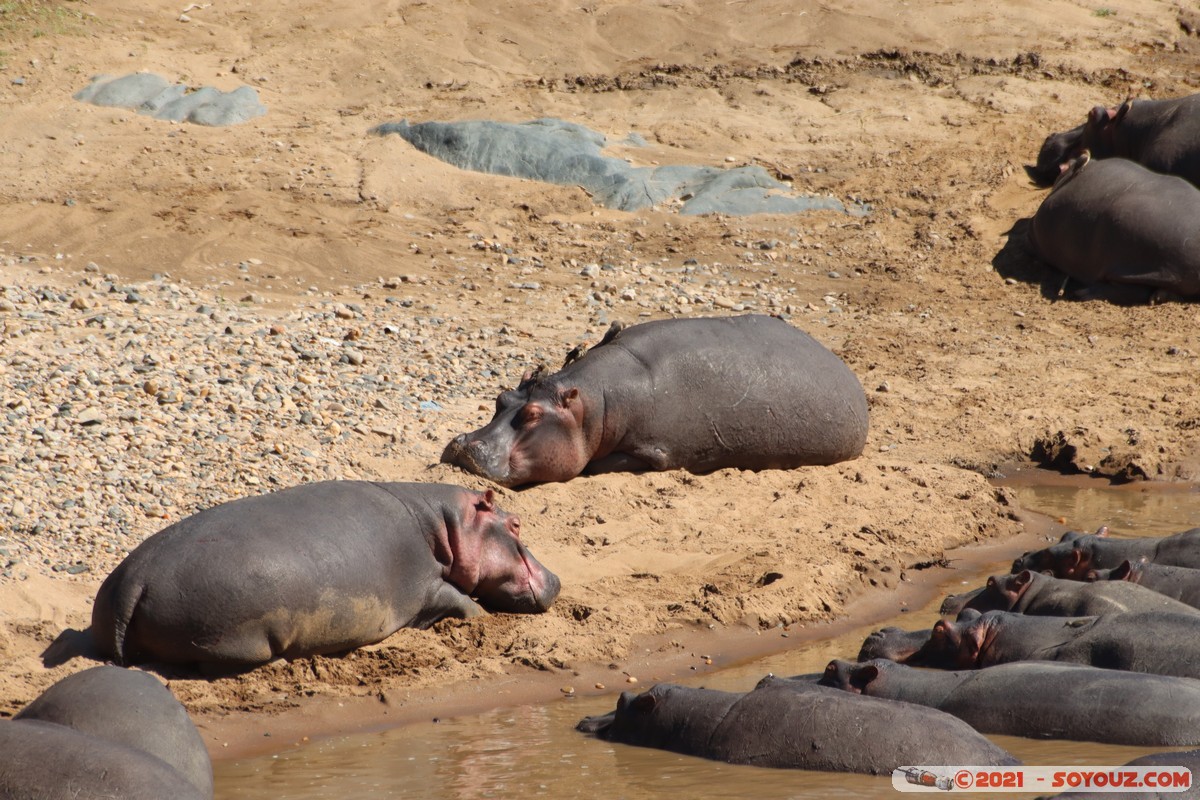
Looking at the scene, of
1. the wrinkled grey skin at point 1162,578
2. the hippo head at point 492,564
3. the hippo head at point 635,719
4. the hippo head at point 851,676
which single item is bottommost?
the hippo head at point 492,564

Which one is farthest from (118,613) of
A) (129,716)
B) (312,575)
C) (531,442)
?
(531,442)

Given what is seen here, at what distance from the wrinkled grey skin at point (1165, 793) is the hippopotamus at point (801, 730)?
81 cm

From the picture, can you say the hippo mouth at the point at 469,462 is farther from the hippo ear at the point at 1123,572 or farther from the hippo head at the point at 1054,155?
the hippo head at the point at 1054,155

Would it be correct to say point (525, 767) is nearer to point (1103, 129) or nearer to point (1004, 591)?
point (1004, 591)

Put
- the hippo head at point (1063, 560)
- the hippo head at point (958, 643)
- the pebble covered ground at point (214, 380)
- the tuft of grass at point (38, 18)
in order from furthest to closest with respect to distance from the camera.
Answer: the tuft of grass at point (38, 18) → the hippo head at point (1063, 560) → the pebble covered ground at point (214, 380) → the hippo head at point (958, 643)

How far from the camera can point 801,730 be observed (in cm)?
562

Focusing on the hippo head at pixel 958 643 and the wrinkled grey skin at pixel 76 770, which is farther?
the hippo head at pixel 958 643

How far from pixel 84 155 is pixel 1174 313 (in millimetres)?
9864

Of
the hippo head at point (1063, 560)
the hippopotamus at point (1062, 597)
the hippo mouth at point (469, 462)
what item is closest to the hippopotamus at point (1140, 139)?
the hippo head at point (1063, 560)

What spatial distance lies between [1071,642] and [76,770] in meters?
4.16

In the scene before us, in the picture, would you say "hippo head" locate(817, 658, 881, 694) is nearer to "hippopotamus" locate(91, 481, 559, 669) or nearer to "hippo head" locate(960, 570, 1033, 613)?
"hippo head" locate(960, 570, 1033, 613)

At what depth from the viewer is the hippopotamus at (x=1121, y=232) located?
1292 centimetres

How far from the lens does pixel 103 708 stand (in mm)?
5004

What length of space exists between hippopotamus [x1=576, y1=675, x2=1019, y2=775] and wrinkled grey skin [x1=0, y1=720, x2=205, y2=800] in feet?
6.47
